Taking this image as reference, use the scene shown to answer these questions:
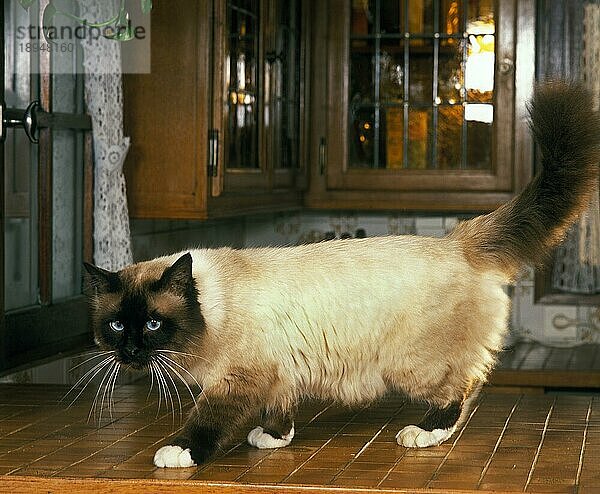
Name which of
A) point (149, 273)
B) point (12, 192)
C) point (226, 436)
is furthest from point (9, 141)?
point (226, 436)

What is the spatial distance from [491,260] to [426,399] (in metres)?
0.25

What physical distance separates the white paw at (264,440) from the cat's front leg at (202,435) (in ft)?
0.29

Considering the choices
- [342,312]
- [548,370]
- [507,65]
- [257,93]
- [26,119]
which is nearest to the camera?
[342,312]

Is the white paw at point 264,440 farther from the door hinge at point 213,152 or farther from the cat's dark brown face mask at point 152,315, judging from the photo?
the door hinge at point 213,152

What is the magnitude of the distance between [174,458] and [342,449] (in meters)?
0.29

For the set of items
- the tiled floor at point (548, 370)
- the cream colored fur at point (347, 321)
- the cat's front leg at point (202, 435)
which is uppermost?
the cream colored fur at point (347, 321)

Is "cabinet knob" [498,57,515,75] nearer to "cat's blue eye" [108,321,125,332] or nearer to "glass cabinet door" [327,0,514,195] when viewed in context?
"glass cabinet door" [327,0,514,195]

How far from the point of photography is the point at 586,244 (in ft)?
12.4

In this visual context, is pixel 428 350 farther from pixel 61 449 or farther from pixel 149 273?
pixel 61 449

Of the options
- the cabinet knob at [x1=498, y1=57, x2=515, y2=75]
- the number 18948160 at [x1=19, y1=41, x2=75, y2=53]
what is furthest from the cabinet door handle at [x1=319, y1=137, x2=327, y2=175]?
the number 18948160 at [x1=19, y1=41, x2=75, y2=53]

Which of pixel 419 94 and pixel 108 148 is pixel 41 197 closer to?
pixel 108 148

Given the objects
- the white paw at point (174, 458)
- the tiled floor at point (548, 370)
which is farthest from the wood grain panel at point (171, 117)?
the tiled floor at point (548, 370)

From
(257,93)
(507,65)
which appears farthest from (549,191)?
(507,65)

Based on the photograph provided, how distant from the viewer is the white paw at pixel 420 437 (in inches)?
66.2
